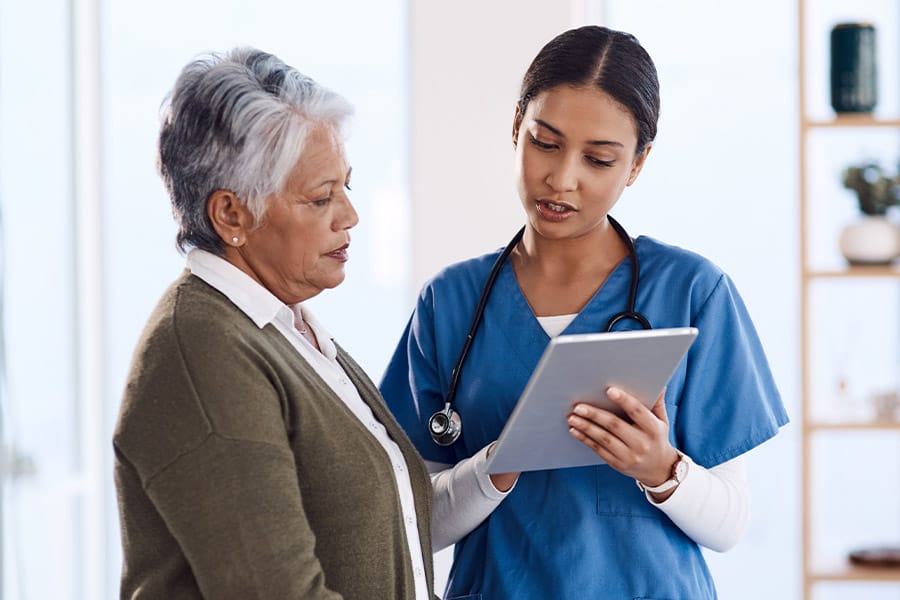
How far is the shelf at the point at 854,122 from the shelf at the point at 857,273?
339mm

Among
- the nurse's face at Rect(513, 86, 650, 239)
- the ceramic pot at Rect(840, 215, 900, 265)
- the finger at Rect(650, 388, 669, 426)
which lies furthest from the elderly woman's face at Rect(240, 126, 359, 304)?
the ceramic pot at Rect(840, 215, 900, 265)

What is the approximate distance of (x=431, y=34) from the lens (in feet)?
8.65

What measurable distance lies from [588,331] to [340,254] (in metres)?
0.39

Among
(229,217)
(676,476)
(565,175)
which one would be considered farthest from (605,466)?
(229,217)

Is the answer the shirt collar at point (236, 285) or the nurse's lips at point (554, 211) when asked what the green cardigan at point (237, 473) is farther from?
the nurse's lips at point (554, 211)

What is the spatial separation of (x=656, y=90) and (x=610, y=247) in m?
0.23

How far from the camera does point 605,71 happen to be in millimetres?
1455

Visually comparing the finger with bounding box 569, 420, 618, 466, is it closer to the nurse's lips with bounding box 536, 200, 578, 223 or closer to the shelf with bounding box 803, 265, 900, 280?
the nurse's lips with bounding box 536, 200, 578, 223

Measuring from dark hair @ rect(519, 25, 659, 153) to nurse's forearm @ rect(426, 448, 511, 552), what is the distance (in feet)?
1.64

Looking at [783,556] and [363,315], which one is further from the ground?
[363,315]

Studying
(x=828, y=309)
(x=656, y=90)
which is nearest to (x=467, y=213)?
(x=828, y=309)

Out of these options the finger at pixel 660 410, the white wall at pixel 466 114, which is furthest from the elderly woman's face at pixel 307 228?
Answer: the white wall at pixel 466 114

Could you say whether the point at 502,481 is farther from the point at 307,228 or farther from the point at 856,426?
the point at 856,426

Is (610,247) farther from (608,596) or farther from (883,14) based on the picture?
(883,14)
